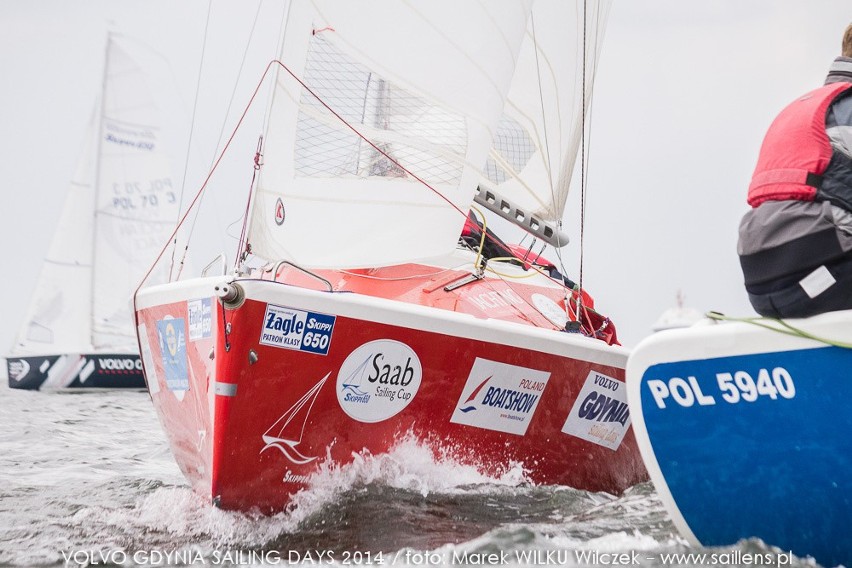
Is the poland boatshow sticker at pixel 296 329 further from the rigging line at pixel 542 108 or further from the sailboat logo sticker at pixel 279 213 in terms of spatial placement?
the rigging line at pixel 542 108

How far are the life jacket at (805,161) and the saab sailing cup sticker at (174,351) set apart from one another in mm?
2316

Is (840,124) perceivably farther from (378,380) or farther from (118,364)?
(118,364)

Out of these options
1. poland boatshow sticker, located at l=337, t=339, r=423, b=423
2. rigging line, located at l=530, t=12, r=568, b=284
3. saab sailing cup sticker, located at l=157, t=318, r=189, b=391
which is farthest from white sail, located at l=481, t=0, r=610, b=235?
saab sailing cup sticker, located at l=157, t=318, r=189, b=391

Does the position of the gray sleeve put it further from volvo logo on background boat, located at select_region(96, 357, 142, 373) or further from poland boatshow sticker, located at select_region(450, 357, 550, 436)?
volvo logo on background boat, located at select_region(96, 357, 142, 373)

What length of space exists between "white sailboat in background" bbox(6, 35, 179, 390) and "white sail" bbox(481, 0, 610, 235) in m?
13.0

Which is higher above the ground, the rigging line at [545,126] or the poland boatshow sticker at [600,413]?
the rigging line at [545,126]

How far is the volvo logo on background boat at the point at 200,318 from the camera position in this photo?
350 centimetres

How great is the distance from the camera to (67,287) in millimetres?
17719

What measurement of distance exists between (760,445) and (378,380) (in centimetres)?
161

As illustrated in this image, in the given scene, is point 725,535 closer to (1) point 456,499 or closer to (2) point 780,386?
(2) point 780,386

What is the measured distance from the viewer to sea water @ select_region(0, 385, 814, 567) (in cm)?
272

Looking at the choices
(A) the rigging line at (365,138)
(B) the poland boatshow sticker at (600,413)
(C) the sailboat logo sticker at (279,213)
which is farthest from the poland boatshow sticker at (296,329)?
(B) the poland boatshow sticker at (600,413)

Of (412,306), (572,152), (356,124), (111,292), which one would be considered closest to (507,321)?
(412,306)

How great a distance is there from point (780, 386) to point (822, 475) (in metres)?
0.25
